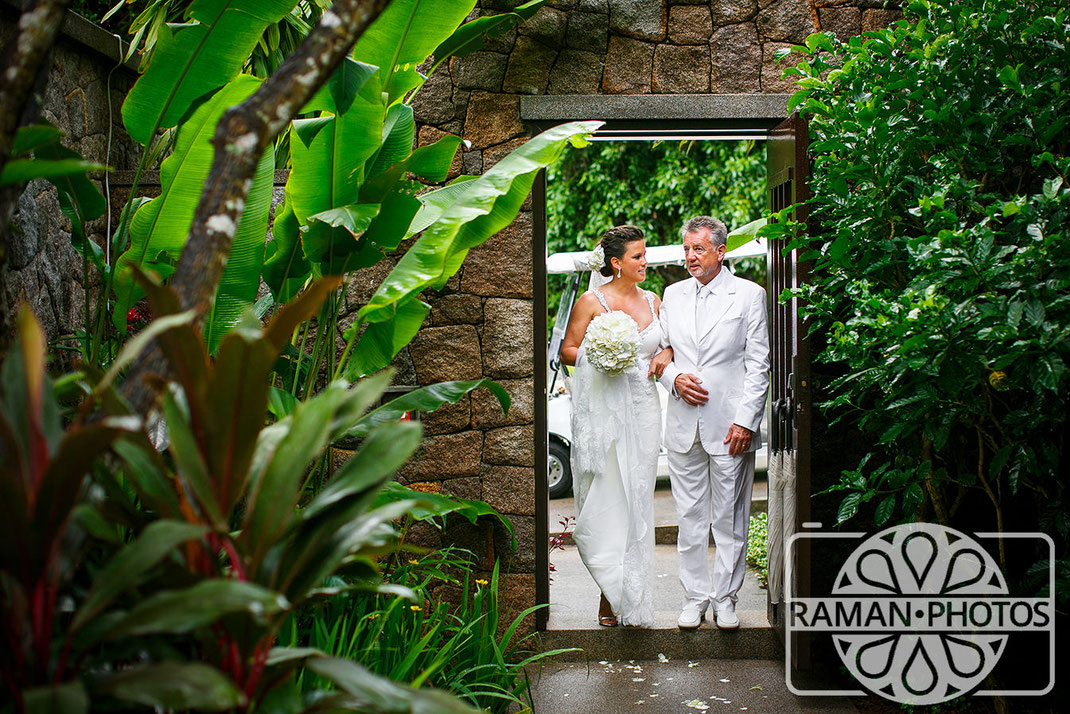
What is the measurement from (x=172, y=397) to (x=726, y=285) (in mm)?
3520

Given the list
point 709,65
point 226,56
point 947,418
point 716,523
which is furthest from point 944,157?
point 226,56

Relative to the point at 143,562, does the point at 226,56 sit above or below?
above

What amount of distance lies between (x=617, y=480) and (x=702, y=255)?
1250 millimetres

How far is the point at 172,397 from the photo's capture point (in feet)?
Answer: 4.99

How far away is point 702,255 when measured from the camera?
15.3ft

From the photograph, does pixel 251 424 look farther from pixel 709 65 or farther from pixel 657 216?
pixel 657 216

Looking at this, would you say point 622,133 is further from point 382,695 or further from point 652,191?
point 652,191

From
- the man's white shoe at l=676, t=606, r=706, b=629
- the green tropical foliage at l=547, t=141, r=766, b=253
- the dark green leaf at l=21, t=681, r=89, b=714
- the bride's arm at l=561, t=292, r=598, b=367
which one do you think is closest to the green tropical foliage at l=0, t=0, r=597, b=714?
the dark green leaf at l=21, t=681, r=89, b=714

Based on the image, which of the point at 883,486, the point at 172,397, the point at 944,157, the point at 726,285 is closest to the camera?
the point at 172,397

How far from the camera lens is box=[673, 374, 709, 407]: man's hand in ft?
14.8

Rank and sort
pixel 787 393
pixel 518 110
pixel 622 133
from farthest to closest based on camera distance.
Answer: pixel 622 133, pixel 518 110, pixel 787 393

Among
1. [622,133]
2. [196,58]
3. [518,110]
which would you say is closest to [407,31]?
[196,58]

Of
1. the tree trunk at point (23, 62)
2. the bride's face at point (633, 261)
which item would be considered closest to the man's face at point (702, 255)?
the bride's face at point (633, 261)

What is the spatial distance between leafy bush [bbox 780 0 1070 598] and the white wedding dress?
4.12ft
